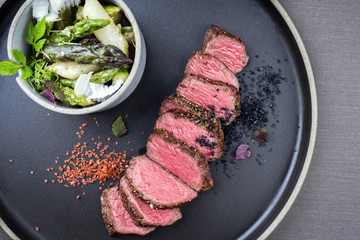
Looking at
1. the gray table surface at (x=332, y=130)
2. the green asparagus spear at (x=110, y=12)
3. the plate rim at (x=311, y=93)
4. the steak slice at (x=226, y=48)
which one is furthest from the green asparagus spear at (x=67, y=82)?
the gray table surface at (x=332, y=130)

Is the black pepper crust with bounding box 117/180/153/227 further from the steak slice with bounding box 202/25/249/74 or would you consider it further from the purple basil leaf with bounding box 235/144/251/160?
the steak slice with bounding box 202/25/249/74

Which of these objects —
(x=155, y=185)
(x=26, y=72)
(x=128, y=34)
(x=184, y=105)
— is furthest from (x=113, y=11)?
(x=155, y=185)

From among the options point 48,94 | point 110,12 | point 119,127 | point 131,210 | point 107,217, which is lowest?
point 107,217

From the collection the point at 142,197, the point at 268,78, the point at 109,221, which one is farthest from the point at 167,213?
the point at 268,78

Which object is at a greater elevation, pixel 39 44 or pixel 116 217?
pixel 39 44

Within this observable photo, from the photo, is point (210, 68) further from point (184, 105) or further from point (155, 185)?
point (155, 185)

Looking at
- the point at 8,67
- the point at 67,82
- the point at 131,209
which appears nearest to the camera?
the point at 8,67

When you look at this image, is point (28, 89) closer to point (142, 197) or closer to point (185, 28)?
point (142, 197)

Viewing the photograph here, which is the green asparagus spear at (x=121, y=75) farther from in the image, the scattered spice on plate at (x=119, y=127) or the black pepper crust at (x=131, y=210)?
the black pepper crust at (x=131, y=210)
